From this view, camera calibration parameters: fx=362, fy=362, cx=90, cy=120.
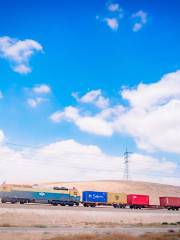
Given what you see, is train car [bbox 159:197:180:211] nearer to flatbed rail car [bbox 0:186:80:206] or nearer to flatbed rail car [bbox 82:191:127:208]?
flatbed rail car [bbox 82:191:127:208]

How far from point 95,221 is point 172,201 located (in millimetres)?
41758

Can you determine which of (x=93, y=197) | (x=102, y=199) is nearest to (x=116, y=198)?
(x=102, y=199)

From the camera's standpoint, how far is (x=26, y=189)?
77500 millimetres

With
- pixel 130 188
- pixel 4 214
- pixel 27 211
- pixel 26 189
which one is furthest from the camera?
pixel 130 188

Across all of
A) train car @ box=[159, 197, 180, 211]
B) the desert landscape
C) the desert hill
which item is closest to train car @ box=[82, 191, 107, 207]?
the desert landscape

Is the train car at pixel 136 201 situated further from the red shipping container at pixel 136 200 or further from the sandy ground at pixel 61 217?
the sandy ground at pixel 61 217

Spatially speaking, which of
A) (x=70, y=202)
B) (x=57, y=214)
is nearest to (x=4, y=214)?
(x=57, y=214)

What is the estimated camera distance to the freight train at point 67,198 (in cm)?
7638

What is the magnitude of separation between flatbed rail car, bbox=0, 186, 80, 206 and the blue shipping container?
1.74m

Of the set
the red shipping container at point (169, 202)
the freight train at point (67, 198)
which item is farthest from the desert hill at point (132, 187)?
the freight train at point (67, 198)

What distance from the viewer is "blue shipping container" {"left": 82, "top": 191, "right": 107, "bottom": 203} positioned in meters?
82.1

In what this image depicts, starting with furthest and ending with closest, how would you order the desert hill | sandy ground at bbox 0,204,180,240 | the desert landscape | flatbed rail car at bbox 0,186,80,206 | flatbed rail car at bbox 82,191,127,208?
the desert hill
flatbed rail car at bbox 82,191,127,208
flatbed rail car at bbox 0,186,80,206
sandy ground at bbox 0,204,180,240
the desert landscape

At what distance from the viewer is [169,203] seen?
3578 inches

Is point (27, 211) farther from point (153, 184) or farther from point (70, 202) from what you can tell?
point (153, 184)
